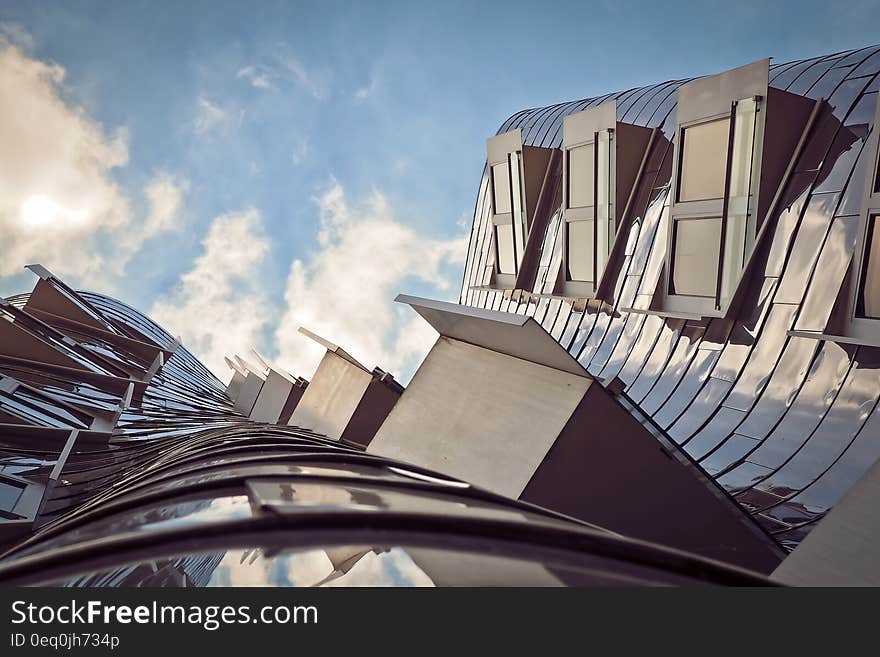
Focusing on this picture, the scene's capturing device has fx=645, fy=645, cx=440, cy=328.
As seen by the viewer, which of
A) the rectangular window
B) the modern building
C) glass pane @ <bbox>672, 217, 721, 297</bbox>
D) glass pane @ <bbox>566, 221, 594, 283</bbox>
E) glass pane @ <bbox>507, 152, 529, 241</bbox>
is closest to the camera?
the modern building

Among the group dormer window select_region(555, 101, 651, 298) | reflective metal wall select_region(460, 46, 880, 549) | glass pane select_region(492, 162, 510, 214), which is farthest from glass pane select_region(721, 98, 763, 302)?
glass pane select_region(492, 162, 510, 214)

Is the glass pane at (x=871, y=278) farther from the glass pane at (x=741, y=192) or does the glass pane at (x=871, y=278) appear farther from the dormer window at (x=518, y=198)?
the dormer window at (x=518, y=198)

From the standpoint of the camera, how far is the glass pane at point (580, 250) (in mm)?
18016

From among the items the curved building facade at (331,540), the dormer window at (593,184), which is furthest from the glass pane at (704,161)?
the curved building facade at (331,540)

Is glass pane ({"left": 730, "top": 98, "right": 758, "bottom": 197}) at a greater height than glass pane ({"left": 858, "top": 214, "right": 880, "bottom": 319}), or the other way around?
glass pane ({"left": 730, "top": 98, "right": 758, "bottom": 197})

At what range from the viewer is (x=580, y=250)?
18.5 meters

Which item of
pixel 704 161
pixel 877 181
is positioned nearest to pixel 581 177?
pixel 704 161

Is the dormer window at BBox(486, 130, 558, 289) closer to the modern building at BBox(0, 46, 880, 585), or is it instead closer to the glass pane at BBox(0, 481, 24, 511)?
the modern building at BBox(0, 46, 880, 585)

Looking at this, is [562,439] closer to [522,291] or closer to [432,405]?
[432,405]

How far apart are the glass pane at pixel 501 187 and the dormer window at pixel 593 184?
13.3 ft

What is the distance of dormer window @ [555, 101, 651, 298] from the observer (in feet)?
54.7

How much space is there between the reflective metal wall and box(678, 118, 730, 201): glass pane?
58.0 inches

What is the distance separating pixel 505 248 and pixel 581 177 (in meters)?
5.82

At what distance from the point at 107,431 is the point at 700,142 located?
14.2m
